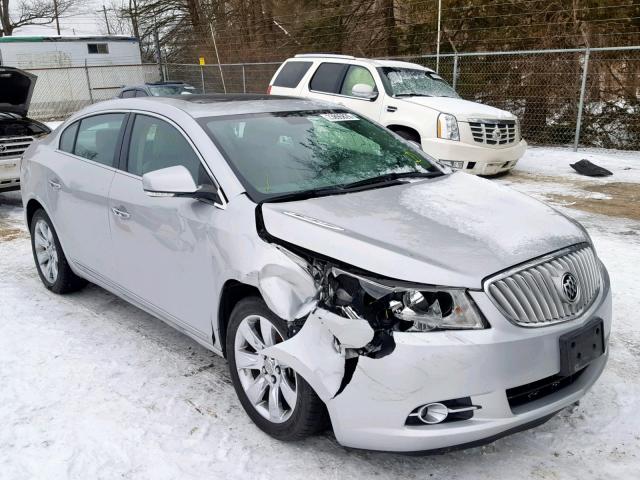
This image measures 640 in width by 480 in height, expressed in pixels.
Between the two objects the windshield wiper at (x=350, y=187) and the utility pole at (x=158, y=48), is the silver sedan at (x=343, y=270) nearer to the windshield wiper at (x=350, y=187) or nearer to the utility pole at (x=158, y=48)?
the windshield wiper at (x=350, y=187)

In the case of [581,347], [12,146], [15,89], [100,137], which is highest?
[15,89]

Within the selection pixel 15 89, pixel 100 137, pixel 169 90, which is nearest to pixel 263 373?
pixel 100 137

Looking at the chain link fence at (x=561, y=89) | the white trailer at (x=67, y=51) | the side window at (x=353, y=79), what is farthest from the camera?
the white trailer at (x=67, y=51)

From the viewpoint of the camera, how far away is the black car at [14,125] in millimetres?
7969

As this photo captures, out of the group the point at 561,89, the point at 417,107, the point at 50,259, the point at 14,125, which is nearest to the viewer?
the point at 50,259

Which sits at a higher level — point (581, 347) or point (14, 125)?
point (14, 125)

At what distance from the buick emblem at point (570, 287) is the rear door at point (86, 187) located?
279 cm

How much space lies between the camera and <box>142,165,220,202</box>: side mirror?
3.19m

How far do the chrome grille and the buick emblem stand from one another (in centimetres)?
1

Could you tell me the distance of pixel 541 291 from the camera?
2.55 m

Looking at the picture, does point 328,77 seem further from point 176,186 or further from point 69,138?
point 176,186

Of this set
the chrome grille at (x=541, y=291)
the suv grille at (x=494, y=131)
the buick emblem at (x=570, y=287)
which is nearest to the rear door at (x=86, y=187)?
the chrome grille at (x=541, y=291)

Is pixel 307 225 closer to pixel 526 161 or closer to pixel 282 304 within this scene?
pixel 282 304

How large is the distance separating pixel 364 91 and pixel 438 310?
736cm
